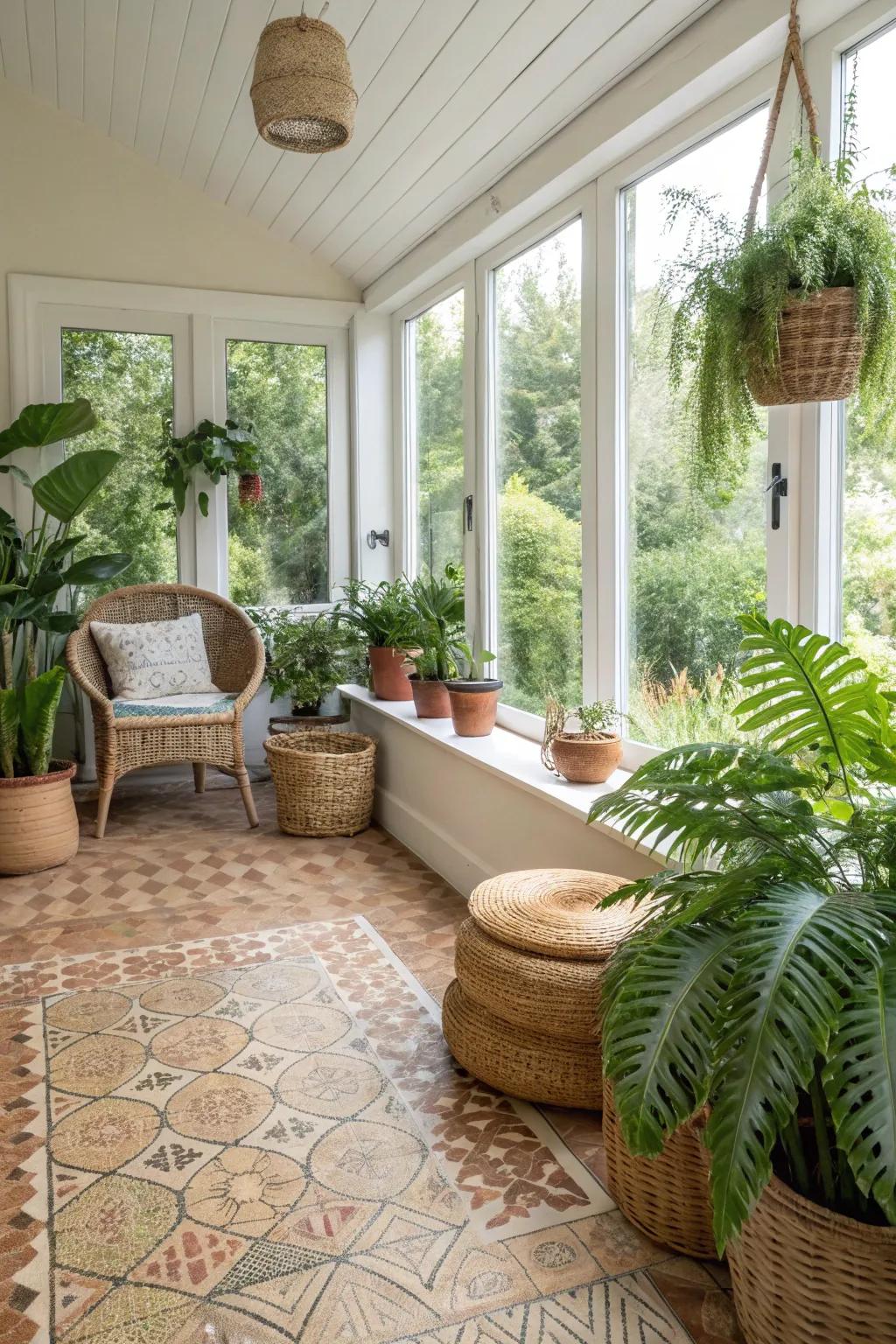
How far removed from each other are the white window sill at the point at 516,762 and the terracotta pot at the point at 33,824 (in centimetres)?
123

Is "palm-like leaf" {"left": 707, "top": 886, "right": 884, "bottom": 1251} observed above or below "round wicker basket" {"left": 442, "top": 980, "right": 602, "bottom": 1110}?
above

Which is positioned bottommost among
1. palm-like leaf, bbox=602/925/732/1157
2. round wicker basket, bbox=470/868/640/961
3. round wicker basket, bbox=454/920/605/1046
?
round wicker basket, bbox=454/920/605/1046

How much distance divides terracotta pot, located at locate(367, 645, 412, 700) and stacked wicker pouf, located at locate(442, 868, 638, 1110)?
80.0 inches

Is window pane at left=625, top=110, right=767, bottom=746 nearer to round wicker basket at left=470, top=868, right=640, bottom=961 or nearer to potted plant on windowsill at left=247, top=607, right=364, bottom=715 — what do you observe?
round wicker basket at left=470, top=868, right=640, bottom=961

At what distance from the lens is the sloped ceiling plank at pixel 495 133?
246 centimetres

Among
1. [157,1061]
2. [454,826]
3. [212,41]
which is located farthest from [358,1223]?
[212,41]

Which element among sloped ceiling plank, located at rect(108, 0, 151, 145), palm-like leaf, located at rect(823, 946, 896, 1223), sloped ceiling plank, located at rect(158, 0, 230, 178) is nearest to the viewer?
palm-like leaf, located at rect(823, 946, 896, 1223)

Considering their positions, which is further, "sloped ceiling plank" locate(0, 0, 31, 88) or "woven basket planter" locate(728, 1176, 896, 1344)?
"sloped ceiling plank" locate(0, 0, 31, 88)

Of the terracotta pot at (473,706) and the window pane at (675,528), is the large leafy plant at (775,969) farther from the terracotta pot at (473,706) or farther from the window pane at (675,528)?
the terracotta pot at (473,706)

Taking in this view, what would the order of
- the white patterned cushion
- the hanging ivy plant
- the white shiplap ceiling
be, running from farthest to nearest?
the hanging ivy plant
the white patterned cushion
the white shiplap ceiling

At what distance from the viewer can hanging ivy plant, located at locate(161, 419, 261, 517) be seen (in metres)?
4.63

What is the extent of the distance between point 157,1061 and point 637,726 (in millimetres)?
1454

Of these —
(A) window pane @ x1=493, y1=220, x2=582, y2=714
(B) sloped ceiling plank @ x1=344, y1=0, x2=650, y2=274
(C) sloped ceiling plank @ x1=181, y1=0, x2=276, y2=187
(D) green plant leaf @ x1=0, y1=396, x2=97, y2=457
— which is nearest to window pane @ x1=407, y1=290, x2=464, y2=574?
(B) sloped ceiling plank @ x1=344, y1=0, x2=650, y2=274

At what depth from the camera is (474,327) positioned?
3.72m
